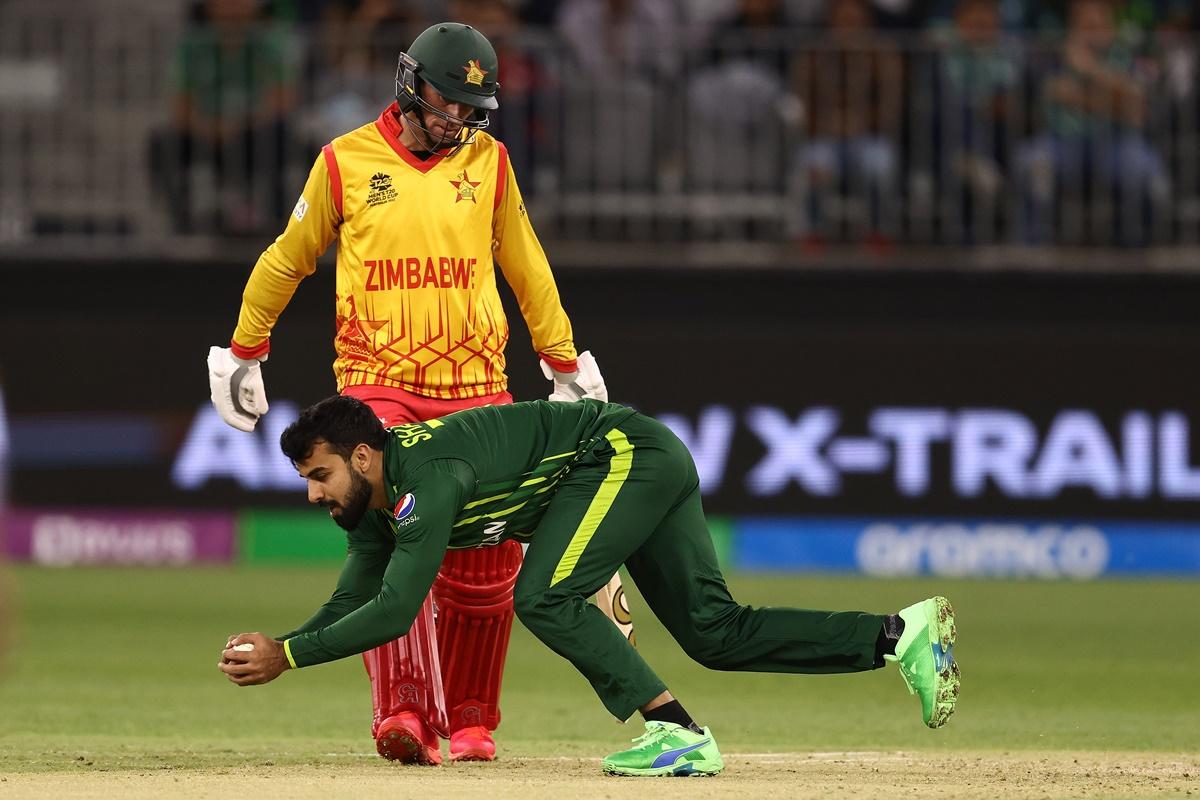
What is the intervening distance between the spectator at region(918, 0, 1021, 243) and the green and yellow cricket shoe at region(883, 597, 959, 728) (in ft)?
25.2

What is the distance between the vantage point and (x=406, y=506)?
601cm

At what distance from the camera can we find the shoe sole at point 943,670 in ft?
20.7

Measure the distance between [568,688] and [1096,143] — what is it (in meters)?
5.81

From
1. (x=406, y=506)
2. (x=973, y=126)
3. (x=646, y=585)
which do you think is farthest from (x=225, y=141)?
(x=406, y=506)

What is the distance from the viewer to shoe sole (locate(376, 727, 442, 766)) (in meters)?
6.69

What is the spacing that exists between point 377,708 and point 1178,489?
7.93 metres

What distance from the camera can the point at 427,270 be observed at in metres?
6.94

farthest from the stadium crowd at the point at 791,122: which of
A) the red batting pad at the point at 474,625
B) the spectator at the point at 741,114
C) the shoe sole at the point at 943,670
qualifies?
the shoe sole at the point at 943,670

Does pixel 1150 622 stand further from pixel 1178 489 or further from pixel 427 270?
pixel 427 270

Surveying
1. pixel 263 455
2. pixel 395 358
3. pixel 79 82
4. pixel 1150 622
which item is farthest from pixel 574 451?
pixel 79 82

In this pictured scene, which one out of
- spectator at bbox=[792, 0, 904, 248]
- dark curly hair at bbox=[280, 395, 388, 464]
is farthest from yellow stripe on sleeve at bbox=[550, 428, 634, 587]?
spectator at bbox=[792, 0, 904, 248]

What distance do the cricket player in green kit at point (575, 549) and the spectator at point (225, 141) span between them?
7458 mm

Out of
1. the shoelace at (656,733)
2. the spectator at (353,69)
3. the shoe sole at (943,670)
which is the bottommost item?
the shoelace at (656,733)

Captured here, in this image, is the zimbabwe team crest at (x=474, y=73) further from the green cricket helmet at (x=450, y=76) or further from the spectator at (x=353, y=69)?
the spectator at (x=353, y=69)
